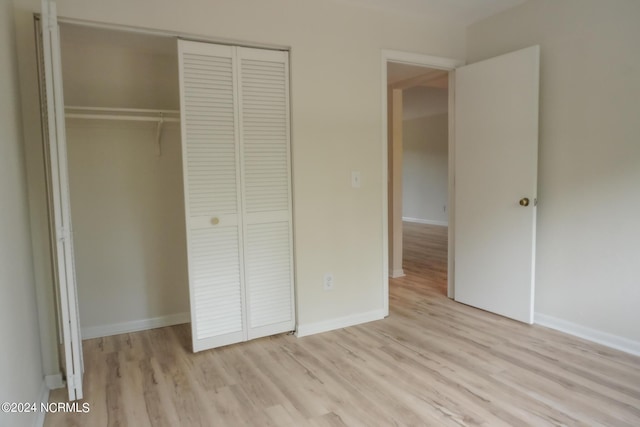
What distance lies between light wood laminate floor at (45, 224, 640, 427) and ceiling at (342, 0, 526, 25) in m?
2.44

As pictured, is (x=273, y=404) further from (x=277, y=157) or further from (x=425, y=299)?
(x=425, y=299)

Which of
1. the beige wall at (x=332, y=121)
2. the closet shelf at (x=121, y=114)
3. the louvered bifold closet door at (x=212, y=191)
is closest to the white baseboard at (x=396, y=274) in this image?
the beige wall at (x=332, y=121)

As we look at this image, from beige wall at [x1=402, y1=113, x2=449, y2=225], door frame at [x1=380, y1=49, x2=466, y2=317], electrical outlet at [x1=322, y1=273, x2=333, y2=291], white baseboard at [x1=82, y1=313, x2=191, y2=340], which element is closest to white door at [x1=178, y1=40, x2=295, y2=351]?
electrical outlet at [x1=322, y1=273, x2=333, y2=291]

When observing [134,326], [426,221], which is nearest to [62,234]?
[134,326]

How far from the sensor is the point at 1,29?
1.87 metres

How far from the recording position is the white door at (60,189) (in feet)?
6.50

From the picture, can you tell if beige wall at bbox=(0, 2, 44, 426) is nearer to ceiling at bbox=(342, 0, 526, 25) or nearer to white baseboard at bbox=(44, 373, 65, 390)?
white baseboard at bbox=(44, 373, 65, 390)

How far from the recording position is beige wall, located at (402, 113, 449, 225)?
873 centimetres

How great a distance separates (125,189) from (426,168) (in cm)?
715

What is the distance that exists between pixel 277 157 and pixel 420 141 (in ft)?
22.7

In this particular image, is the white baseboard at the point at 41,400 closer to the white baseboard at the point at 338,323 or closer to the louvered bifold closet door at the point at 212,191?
the louvered bifold closet door at the point at 212,191

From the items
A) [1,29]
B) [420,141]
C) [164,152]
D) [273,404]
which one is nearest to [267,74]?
[164,152]

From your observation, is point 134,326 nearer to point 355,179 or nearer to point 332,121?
point 355,179

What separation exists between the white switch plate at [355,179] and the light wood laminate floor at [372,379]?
1101mm
